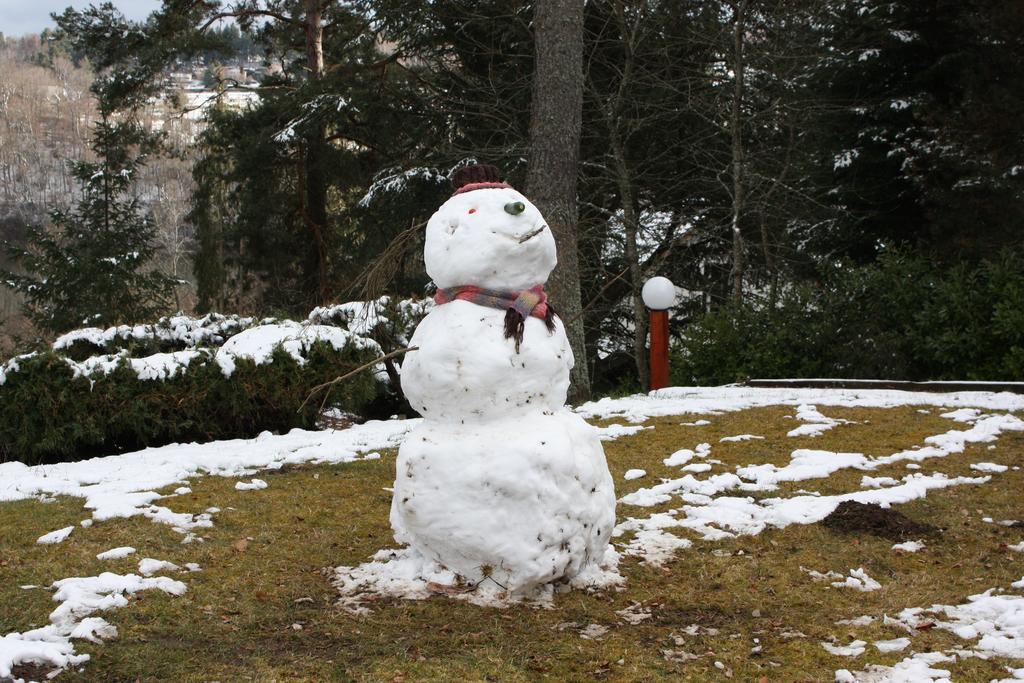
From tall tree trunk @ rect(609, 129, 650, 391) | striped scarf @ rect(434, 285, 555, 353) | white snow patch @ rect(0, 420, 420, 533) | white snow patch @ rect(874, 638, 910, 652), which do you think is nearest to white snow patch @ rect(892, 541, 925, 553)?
white snow patch @ rect(874, 638, 910, 652)

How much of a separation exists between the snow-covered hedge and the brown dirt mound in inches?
137

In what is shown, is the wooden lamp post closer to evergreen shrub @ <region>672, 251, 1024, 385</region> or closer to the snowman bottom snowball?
evergreen shrub @ <region>672, 251, 1024, 385</region>

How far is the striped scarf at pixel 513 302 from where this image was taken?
4.30 metres

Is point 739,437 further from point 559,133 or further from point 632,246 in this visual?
point 632,246

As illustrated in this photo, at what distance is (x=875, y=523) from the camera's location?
5.36 meters

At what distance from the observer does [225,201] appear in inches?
826

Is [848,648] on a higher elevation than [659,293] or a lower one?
lower

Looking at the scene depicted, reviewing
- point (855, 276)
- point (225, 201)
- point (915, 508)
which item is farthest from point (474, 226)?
point (225, 201)

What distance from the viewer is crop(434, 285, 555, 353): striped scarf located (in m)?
4.30

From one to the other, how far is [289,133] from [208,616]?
43.3 feet

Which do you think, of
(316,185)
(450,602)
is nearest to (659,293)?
(450,602)

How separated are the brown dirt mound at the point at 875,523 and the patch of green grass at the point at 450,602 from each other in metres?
0.12

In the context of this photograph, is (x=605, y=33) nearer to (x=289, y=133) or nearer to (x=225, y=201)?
(x=289, y=133)

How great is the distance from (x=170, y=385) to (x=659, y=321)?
537cm
